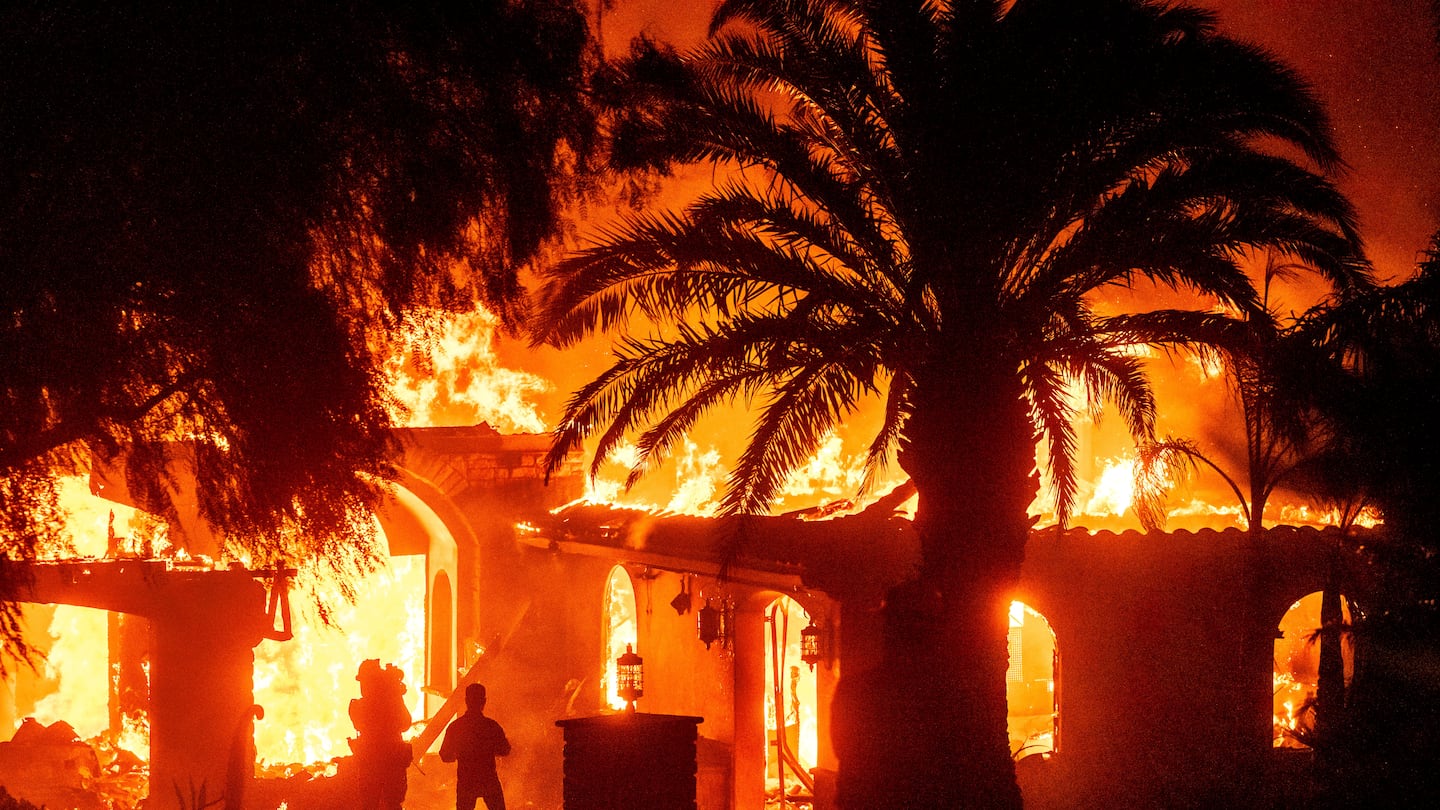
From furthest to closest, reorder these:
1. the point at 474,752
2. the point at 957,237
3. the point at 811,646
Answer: the point at 811,646 < the point at 474,752 < the point at 957,237

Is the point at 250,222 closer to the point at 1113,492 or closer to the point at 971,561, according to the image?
the point at 971,561

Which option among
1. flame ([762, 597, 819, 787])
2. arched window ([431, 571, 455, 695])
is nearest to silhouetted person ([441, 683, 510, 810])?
flame ([762, 597, 819, 787])

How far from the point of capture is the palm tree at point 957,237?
27.1ft

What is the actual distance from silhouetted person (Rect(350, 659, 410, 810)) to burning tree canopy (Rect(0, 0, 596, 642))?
2.45 m

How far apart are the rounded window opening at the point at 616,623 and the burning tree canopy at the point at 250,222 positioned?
37.1 ft

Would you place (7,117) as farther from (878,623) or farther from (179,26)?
(878,623)

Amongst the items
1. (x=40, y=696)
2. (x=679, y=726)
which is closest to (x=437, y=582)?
(x=40, y=696)

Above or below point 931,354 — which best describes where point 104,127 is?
above

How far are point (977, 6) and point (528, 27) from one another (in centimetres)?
346

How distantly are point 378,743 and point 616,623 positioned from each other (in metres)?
9.63

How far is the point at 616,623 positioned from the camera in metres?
18.8

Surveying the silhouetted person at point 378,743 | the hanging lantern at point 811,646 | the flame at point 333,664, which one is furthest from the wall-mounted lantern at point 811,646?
the flame at point 333,664

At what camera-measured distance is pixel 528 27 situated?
7.26 m

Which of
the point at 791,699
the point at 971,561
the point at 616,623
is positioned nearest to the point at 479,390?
the point at 616,623
